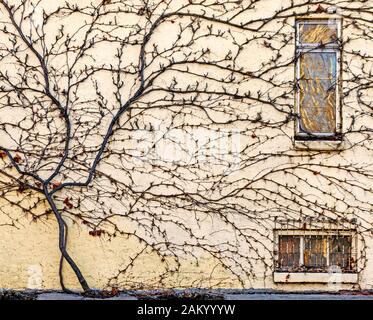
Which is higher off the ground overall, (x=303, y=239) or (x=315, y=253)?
(x=303, y=239)

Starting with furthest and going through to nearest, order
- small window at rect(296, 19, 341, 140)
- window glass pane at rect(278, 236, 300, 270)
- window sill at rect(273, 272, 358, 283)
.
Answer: small window at rect(296, 19, 341, 140), window glass pane at rect(278, 236, 300, 270), window sill at rect(273, 272, 358, 283)

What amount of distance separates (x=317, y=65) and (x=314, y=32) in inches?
14.9

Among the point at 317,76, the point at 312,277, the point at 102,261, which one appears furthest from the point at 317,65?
the point at 102,261

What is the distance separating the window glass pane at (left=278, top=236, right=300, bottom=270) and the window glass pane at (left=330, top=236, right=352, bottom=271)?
15.4 inches

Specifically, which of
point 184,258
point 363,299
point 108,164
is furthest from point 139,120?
point 363,299

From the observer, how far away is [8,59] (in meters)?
8.40

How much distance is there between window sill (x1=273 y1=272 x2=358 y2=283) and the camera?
822cm

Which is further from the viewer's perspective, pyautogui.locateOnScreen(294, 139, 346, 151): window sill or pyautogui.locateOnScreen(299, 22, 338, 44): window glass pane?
pyautogui.locateOnScreen(299, 22, 338, 44): window glass pane

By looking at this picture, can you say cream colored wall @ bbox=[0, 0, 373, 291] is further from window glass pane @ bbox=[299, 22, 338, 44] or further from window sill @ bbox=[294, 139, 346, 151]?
window glass pane @ bbox=[299, 22, 338, 44]

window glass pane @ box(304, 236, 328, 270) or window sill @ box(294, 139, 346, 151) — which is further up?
window sill @ box(294, 139, 346, 151)

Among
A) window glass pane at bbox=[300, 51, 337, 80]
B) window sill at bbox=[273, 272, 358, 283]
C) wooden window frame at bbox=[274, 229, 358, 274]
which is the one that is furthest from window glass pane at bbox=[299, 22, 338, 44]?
window sill at bbox=[273, 272, 358, 283]

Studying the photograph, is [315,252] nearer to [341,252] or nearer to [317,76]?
[341,252]

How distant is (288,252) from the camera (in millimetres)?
8344

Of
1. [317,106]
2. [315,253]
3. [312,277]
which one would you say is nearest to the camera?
[312,277]
